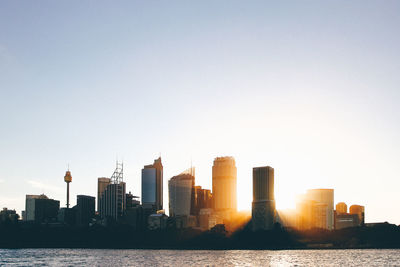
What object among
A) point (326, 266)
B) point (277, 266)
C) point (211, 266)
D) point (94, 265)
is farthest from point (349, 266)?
point (94, 265)

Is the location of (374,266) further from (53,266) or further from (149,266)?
(53,266)

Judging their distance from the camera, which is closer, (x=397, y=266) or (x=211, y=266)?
(x=211, y=266)

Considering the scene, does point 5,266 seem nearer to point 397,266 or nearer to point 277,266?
point 277,266

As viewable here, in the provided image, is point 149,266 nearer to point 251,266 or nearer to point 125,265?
point 125,265

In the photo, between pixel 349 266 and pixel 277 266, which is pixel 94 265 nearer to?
pixel 277 266

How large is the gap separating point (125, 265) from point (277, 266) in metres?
58.3

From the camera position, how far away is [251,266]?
183750mm

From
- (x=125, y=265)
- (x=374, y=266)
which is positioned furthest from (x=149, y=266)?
(x=374, y=266)

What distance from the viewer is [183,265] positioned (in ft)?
605

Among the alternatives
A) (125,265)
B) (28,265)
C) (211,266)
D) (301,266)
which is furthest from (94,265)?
(301,266)

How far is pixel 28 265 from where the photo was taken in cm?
18925

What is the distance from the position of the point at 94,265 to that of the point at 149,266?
2192 cm

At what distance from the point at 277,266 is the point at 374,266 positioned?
129ft

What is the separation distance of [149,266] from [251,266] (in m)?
38.3
